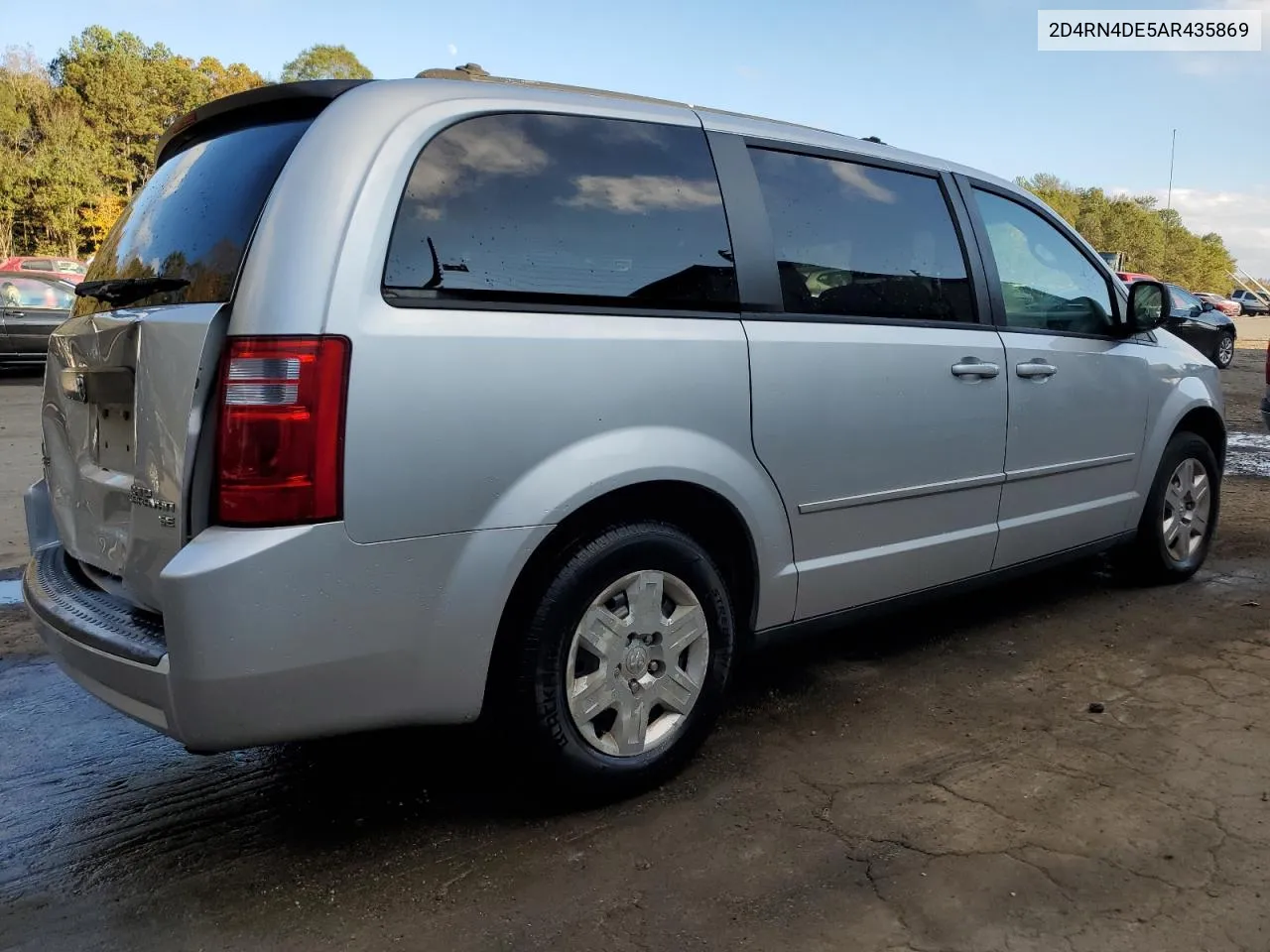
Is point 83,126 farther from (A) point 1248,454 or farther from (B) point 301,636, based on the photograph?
(B) point 301,636

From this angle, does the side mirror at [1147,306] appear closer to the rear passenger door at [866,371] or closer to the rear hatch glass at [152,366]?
the rear passenger door at [866,371]

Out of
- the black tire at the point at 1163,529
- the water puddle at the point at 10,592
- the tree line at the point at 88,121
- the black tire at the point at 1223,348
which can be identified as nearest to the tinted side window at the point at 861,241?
the black tire at the point at 1163,529

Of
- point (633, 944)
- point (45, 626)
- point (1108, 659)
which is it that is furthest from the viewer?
point (1108, 659)

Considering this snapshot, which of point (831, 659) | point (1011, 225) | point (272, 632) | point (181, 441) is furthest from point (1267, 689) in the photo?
point (181, 441)

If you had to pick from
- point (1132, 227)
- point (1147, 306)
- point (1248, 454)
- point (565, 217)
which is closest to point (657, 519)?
point (565, 217)

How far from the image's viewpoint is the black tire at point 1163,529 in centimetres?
470

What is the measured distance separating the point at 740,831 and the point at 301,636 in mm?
1219

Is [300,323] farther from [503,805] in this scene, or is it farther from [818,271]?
[818,271]

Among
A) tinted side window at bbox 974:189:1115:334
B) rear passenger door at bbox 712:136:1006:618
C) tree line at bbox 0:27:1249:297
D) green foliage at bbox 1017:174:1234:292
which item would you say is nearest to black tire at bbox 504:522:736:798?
rear passenger door at bbox 712:136:1006:618

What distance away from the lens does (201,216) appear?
254cm

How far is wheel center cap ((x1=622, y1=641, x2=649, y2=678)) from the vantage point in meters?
2.71

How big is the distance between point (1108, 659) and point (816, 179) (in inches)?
85.5

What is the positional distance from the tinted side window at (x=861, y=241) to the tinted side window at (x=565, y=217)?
280mm

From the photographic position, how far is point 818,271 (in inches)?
126
